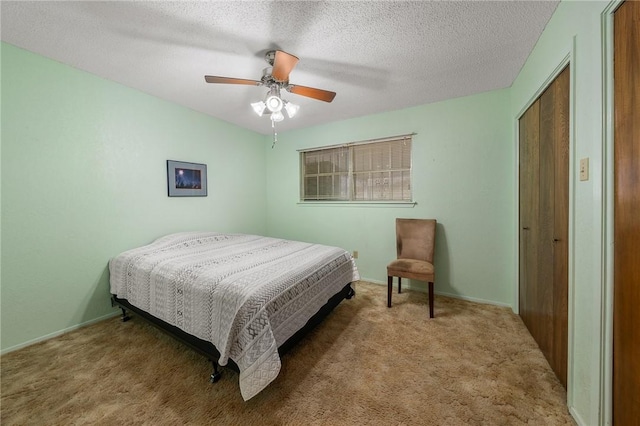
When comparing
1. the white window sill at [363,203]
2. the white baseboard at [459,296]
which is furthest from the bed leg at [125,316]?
the white baseboard at [459,296]

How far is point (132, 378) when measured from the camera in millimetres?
1584

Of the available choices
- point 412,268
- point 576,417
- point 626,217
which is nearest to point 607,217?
point 626,217

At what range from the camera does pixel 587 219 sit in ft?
3.79

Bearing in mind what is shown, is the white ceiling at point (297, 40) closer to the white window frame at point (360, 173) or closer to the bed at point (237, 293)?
the white window frame at point (360, 173)

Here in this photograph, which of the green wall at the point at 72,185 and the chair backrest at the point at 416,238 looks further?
the chair backrest at the point at 416,238

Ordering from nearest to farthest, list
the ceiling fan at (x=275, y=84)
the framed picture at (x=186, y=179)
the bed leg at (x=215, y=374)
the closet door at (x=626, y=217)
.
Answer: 1. the closet door at (x=626, y=217)
2. the bed leg at (x=215, y=374)
3. the ceiling fan at (x=275, y=84)
4. the framed picture at (x=186, y=179)

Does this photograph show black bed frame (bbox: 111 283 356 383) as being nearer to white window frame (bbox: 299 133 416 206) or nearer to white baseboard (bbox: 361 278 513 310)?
white baseboard (bbox: 361 278 513 310)

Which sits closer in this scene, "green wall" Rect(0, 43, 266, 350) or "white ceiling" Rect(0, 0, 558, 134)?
"white ceiling" Rect(0, 0, 558, 134)

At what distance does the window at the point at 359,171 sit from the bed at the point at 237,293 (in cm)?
131

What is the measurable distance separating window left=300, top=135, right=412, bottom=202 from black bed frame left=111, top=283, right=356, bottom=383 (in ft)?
5.30

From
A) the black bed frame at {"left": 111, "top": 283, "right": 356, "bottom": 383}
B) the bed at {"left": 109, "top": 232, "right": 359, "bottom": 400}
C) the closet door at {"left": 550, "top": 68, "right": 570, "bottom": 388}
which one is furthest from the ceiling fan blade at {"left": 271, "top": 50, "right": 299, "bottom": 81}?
the black bed frame at {"left": 111, "top": 283, "right": 356, "bottom": 383}

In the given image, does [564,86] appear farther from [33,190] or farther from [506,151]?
[33,190]

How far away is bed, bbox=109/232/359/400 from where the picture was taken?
4.43 ft

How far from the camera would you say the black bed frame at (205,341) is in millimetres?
1539
